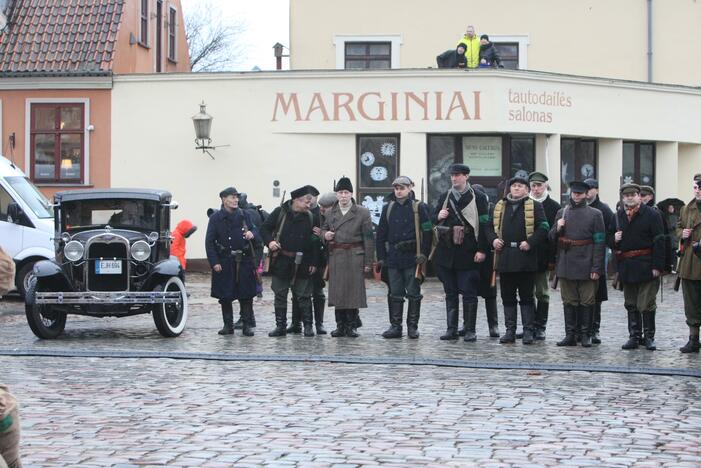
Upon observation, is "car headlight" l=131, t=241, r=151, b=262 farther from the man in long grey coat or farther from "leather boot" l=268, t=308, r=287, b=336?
the man in long grey coat

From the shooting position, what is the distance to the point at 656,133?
30.1m

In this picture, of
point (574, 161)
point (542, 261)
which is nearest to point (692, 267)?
point (542, 261)

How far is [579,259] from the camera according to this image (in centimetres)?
1408

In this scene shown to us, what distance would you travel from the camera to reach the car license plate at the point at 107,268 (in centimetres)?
1509

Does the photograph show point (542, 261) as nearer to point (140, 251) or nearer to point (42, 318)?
point (140, 251)

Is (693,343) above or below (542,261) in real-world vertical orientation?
below

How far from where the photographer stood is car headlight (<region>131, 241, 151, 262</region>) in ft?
50.0

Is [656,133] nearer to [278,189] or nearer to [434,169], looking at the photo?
[434,169]

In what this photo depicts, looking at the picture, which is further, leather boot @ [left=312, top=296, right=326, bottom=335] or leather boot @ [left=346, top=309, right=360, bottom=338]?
leather boot @ [left=312, top=296, right=326, bottom=335]

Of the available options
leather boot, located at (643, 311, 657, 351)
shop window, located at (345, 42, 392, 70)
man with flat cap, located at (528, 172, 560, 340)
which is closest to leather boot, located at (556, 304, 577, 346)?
man with flat cap, located at (528, 172, 560, 340)

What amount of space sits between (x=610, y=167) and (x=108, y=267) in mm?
17000

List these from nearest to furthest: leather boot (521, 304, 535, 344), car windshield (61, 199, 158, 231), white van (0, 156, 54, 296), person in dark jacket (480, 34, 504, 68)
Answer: leather boot (521, 304, 535, 344), car windshield (61, 199, 158, 231), white van (0, 156, 54, 296), person in dark jacket (480, 34, 504, 68)

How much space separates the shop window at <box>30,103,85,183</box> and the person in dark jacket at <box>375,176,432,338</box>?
1414 cm

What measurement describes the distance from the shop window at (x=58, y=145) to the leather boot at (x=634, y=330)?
16401mm
